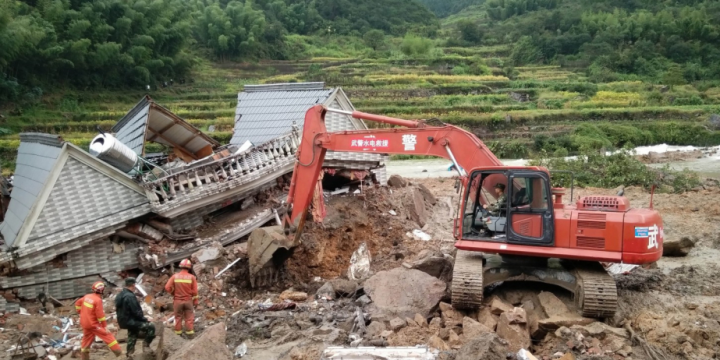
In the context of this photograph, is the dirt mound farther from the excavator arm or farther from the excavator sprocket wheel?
the excavator sprocket wheel

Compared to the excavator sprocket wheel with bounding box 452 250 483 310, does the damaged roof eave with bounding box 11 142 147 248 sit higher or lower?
higher

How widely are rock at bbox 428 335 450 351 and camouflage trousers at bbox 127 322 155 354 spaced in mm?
3254

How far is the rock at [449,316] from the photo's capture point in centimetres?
762

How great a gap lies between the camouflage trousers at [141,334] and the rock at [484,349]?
3556 mm

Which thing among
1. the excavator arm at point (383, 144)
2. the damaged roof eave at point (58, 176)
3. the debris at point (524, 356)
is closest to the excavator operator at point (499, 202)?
the excavator arm at point (383, 144)

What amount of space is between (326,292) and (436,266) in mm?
1735

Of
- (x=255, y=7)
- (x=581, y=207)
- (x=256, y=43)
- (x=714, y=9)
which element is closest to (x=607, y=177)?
(x=581, y=207)

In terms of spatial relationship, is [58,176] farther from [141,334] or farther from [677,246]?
[677,246]

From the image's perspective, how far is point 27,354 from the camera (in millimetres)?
7258

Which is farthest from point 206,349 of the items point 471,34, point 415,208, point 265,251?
point 471,34

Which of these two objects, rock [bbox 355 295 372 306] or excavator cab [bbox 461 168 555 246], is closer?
excavator cab [bbox 461 168 555 246]

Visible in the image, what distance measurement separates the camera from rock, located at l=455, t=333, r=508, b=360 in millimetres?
6012

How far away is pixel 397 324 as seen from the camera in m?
7.50

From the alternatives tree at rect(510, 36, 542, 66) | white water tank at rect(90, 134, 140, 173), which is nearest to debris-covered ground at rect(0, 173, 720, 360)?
white water tank at rect(90, 134, 140, 173)
